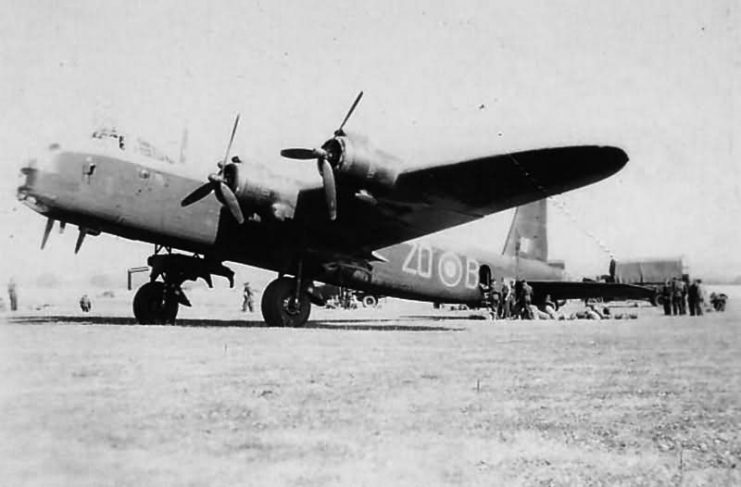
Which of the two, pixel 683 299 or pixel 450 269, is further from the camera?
pixel 683 299

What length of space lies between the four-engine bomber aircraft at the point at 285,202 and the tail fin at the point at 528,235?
31.9 ft

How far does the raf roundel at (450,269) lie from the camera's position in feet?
59.1

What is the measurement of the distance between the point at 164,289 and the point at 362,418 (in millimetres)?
10396

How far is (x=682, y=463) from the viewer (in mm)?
3660

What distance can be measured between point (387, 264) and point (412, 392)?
10.8 metres

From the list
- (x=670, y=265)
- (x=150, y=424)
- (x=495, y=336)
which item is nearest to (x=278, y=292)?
(x=495, y=336)

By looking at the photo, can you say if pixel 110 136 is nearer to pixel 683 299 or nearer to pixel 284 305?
pixel 284 305

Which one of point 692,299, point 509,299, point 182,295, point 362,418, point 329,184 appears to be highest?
point 329,184

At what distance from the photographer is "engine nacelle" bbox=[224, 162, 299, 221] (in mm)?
12898

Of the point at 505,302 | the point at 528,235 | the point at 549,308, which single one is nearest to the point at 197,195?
the point at 505,302

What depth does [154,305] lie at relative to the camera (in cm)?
1393

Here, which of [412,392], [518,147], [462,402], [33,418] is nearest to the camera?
[33,418]

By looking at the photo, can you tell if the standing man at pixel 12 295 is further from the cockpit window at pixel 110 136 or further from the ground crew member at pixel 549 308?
the ground crew member at pixel 549 308

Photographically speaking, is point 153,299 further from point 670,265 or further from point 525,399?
point 670,265
